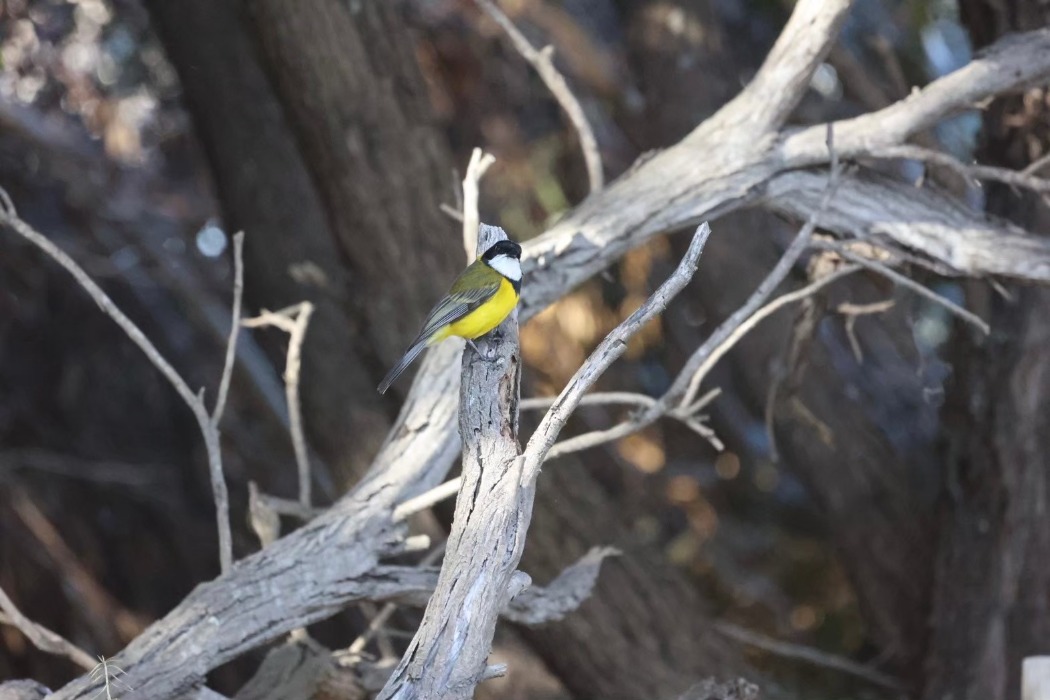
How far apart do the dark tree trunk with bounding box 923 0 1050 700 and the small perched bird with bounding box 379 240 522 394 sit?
2.21 meters

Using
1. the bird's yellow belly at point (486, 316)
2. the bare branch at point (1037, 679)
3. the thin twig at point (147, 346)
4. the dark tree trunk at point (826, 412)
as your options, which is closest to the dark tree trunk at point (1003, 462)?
the dark tree trunk at point (826, 412)

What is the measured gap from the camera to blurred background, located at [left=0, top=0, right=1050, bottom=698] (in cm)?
508

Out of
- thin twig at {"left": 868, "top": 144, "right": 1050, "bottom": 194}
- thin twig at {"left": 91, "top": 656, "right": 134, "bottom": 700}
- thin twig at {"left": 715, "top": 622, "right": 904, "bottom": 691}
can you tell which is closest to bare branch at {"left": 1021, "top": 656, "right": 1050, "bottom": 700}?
thin twig at {"left": 868, "top": 144, "right": 1050, "bottom": 194}

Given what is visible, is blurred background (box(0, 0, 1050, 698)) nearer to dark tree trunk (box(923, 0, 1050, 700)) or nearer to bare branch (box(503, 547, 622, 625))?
dark tree trunk (box(923, 0, 1050, 700))

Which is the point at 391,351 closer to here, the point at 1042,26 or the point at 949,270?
the point at 949,270

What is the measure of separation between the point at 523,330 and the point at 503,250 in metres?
3.88

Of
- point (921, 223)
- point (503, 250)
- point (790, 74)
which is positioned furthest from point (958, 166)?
point (503, 250)

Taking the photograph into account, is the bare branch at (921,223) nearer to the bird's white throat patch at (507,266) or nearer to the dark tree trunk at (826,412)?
the bird's white throat patch at (507,266)

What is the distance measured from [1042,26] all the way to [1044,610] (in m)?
2.19

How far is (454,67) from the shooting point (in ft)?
26.2

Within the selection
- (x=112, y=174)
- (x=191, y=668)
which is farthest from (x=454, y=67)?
(x=191, y=668)

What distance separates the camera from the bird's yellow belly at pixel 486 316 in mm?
3465

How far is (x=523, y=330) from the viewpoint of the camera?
24.3ft

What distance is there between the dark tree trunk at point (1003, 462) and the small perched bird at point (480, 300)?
221 cm
